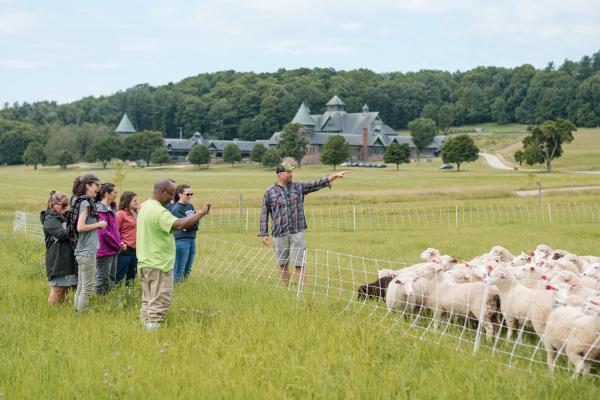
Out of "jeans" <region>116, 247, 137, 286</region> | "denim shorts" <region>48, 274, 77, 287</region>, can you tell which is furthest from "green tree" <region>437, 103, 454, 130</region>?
"denim shorts" <region>48, 274, 77, 287</region>

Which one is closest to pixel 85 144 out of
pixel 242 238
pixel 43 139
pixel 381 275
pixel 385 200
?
pixel 43 139

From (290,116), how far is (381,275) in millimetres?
154216

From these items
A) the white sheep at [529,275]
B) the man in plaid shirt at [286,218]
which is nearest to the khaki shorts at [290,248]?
the man in plaid shirt at [286,218]

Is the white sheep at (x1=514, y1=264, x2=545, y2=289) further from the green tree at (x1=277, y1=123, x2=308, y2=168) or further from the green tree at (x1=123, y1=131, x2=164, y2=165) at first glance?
the green tree at (x1=123, y1=131, x2=164, y2=165)

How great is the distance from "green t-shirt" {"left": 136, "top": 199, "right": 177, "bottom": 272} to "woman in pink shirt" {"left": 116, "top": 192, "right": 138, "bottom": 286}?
3.19 m

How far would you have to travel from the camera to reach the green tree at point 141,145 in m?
124

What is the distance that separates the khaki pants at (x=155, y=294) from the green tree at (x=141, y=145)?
394 ft

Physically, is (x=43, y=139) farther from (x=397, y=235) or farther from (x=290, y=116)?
(x=397, y=235)

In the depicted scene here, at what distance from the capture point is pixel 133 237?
36.4 ft

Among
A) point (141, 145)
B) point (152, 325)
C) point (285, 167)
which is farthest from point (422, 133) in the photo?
point (152, 325)

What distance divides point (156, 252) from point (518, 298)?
4.50 metres

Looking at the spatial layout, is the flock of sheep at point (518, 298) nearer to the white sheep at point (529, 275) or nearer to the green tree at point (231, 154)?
the white sheep at point (529, 275)

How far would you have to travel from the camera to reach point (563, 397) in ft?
17.4

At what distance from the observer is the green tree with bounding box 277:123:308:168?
4466 inches
